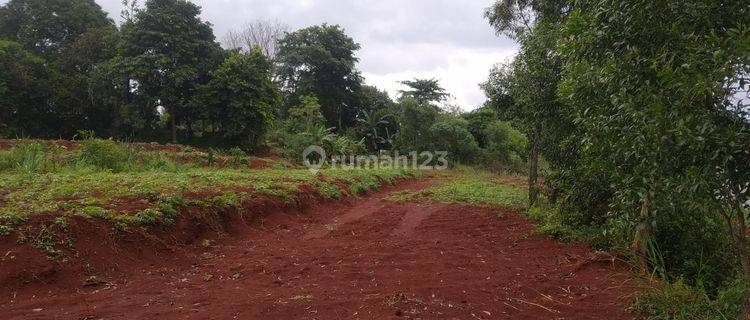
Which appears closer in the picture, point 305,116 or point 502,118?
point 502,118

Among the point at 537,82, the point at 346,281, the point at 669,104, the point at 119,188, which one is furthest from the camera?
the point at 537,82

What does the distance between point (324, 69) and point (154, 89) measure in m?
10.5

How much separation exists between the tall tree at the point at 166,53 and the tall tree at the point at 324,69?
24.5 feet

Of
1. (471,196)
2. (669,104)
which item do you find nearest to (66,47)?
(471,196)

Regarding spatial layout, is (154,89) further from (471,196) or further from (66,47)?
(471,196)

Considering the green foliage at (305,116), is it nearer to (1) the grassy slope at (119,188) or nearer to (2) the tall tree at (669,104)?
(1) the grassy slope at (119,188)

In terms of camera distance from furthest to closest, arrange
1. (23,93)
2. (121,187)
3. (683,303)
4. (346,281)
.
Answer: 1. (23,93)
2. (121,187)
3. (346,281)
4. (683,303)

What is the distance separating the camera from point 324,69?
27.6 m

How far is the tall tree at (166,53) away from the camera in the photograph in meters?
18.7

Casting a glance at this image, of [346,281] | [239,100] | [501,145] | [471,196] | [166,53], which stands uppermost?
[166,53]

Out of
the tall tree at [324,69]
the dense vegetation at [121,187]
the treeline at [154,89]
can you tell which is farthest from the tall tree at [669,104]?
the tall tree at [324,69]

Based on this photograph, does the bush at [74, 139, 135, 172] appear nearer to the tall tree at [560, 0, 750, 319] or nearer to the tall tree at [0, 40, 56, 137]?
the tall tree at [560, 0, 750, 319]

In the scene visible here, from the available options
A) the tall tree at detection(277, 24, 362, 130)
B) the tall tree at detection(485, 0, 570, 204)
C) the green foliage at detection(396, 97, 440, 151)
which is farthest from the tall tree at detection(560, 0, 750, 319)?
the tall tree at detection(277, 24, 362, 130)

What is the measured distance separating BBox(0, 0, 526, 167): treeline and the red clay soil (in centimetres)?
1340
